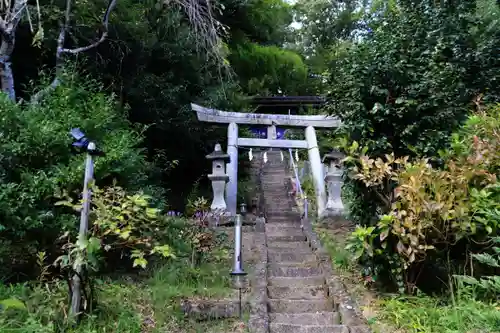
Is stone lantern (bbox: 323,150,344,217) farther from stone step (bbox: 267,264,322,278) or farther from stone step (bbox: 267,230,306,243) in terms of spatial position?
stone step (bbox: 267,264,322,278)

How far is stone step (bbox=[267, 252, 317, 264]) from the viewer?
6.11 m

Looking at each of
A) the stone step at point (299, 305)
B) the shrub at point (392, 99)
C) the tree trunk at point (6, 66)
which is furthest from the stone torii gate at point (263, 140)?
the stone step at point (299, 305)

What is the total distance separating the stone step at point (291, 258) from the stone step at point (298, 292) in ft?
2.78

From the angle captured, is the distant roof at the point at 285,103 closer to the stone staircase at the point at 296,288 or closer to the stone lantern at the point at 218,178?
the stone lantern at the point at 218,178

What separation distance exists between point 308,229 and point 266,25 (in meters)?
7.08

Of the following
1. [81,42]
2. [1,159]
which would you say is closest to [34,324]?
[1,159]

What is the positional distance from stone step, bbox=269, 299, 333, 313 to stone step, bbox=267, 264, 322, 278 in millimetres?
723

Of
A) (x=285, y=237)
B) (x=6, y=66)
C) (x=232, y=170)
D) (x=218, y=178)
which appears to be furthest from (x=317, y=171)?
(x=6, y=66)

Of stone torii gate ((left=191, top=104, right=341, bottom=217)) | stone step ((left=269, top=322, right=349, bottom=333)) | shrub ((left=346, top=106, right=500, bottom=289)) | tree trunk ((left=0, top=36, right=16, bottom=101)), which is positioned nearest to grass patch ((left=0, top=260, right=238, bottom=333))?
stone step ((left=269, top=322, right=349, bottom=333))

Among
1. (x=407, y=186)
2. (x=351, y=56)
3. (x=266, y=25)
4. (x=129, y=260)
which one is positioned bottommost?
(x=129, y=260)

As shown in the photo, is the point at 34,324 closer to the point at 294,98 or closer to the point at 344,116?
the point at 344,116

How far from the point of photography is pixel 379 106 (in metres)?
5.07

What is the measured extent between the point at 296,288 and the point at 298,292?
8cm

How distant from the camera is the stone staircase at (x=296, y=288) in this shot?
4.28m
